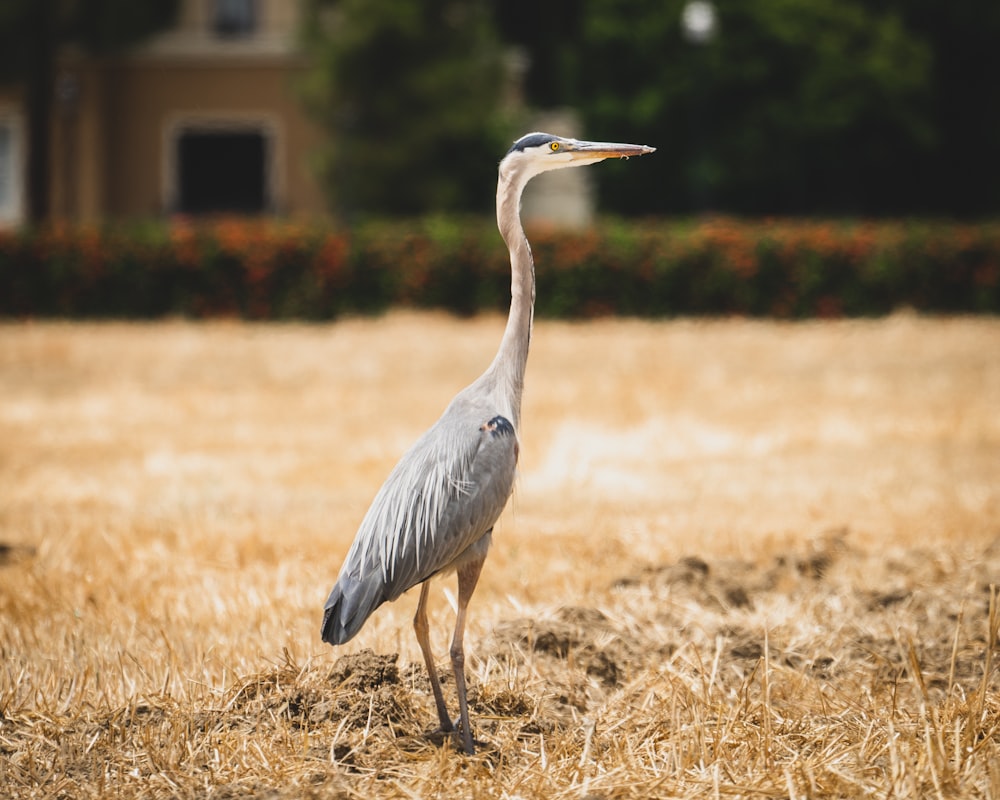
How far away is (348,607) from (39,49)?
905 inches

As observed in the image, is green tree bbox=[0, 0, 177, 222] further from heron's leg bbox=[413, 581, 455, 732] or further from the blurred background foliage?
heron's leg bbox=[413, 581, 455, 732]

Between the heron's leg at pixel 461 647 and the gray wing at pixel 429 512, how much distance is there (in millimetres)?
91

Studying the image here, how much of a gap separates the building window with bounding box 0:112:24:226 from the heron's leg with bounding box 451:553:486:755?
27.7 meters

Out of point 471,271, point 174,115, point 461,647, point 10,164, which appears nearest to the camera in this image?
point 461,647

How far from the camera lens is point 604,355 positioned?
48.0 ft

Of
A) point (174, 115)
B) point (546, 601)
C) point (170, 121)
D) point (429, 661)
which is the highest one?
point (174, 115)

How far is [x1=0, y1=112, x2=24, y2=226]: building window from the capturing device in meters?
29.2

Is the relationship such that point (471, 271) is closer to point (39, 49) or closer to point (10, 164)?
point (39, 49)

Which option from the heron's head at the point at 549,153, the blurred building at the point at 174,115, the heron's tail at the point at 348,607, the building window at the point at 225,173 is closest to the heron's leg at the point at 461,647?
the heron's tail at the point at 348,607

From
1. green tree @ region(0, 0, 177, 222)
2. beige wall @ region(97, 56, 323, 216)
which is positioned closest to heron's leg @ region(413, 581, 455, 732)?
green tree @ region(0, 0, 177, 222)

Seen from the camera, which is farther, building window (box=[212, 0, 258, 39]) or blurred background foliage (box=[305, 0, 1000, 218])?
building window (box=[212, 0, 258, 39])

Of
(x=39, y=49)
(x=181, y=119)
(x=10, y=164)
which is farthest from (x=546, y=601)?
(x=10, y=164)

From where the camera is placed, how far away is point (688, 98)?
99.7ft

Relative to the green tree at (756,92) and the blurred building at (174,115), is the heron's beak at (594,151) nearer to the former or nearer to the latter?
the green tree at (756,92)
